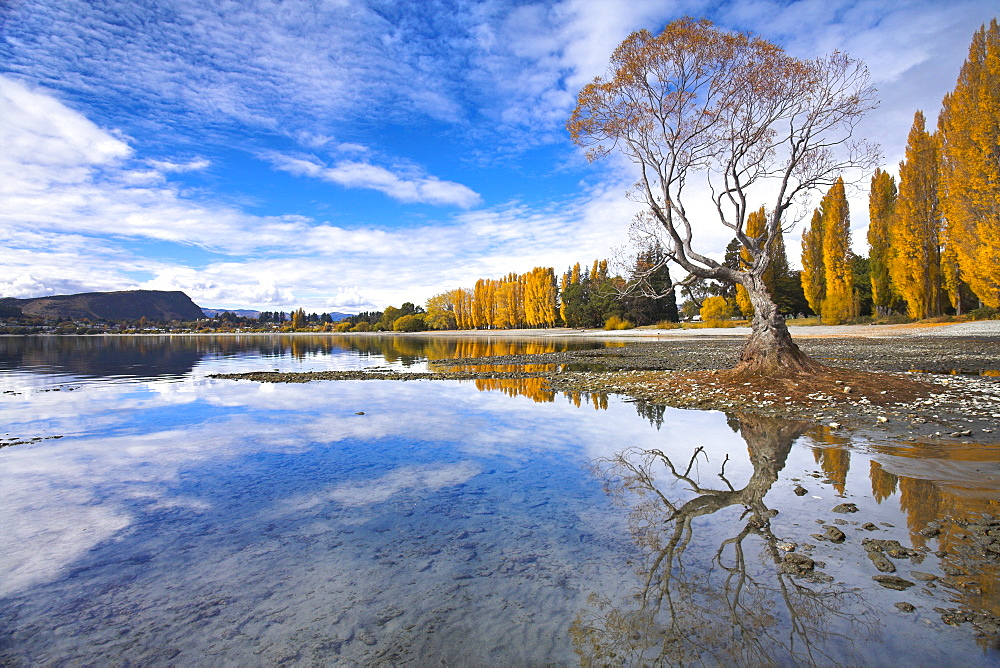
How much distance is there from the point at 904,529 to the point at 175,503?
703 centimetres

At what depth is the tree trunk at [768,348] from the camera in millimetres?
11695

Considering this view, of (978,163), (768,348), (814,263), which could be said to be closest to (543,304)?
(814,263)

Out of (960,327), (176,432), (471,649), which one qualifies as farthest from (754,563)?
(960,327)

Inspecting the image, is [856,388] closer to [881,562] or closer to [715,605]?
[881,562]

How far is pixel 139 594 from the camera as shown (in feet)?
11.2

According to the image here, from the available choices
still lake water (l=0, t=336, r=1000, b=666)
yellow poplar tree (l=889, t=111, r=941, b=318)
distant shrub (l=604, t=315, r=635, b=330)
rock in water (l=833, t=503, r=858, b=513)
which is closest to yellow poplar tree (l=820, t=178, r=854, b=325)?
yellow poplar tree (l=889, t=111, r=941, b=318)

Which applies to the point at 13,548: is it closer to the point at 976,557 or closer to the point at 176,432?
the point at 176,432

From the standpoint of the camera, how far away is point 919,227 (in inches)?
1357

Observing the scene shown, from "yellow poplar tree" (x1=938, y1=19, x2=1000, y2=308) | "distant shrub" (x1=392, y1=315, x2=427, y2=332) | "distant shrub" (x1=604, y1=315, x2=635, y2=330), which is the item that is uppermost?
"yellow poplar tree" (x1=938, y1=19, x2=1000, y2=308)

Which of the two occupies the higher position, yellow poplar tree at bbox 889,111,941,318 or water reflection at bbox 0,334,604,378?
yellow poplar tree at bbox 889,111,941,318

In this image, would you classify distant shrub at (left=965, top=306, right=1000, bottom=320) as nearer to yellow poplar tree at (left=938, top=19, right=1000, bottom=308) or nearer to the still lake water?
yellow poplar tree at (left=938, top=19, right=1000, bottom=308)

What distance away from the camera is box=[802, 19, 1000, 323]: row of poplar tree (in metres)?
23.2

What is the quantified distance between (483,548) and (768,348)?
10534 millimetres

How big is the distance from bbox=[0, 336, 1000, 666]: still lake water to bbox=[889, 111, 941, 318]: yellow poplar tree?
3660 cm
